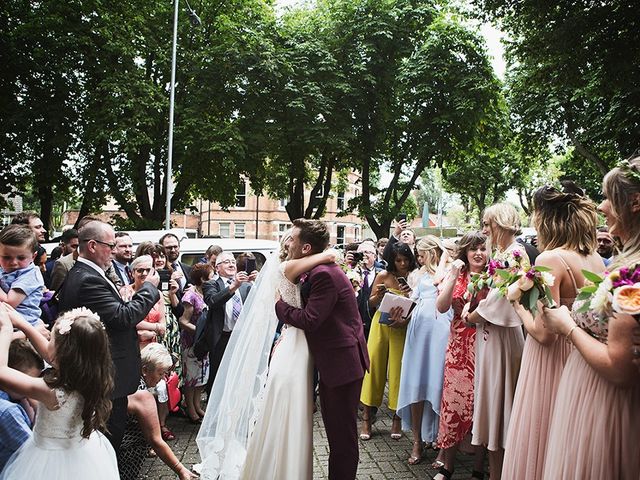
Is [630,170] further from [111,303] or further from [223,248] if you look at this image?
[223,248]

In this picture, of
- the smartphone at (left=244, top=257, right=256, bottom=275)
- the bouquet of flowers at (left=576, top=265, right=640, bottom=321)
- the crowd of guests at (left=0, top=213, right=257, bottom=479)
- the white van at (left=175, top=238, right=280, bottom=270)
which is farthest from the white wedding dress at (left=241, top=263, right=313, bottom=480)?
the white van at (left=175, top=238, right=280, bottom=270)

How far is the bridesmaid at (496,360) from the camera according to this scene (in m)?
4.11

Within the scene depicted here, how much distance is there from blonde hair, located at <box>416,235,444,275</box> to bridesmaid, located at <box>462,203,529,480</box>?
1287mm

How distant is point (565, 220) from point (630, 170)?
842 mm

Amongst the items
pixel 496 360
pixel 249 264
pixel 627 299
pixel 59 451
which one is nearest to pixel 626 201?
pixel 627 299

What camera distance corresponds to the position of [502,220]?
434 centimetres

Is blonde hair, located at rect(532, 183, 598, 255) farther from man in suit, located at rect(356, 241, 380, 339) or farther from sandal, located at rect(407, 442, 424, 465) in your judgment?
man in suit, located at rect(356, 241, 380, 339)

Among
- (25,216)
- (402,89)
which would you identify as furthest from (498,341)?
(402,89)

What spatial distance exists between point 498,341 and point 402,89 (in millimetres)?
18055

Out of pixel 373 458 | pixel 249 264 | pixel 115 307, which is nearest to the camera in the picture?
pixel 115 307

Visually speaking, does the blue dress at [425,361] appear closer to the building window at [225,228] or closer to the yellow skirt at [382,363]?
the yellow skirt at [382,363]

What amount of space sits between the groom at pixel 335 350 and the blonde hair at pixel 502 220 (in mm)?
1367

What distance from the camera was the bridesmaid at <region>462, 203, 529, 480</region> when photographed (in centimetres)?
411

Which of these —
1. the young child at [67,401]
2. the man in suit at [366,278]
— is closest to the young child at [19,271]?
the young child at [67,401]
